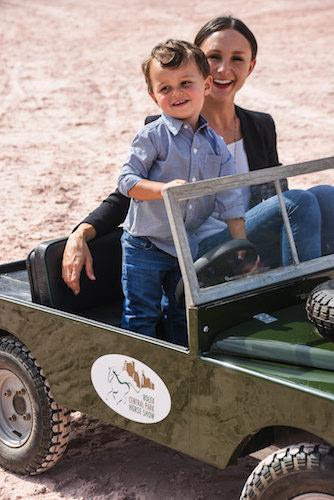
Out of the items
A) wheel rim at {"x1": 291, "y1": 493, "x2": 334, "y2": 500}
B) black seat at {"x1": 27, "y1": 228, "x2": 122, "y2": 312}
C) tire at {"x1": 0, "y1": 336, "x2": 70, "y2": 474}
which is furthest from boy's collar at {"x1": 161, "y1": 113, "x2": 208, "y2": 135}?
wheel rim at {"x1": 291, "y1": 493, "x2": 334, "y2": 500}

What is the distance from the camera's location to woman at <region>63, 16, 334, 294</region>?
3953 mm

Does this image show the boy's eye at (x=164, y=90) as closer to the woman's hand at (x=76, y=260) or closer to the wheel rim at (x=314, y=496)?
the woman's hand at (x=76, y=260)

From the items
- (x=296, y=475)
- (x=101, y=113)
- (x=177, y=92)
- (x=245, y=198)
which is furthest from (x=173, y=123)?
(x=101, y=113)

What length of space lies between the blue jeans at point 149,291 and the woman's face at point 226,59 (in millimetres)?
1036

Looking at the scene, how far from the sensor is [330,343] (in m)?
3.63

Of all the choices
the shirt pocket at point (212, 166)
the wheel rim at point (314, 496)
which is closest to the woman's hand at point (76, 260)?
the shirt pocket at point (212, 166)

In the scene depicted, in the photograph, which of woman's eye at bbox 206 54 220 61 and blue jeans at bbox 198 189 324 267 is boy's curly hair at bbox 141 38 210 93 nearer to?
blue jeans at bbox 198 189 324 267

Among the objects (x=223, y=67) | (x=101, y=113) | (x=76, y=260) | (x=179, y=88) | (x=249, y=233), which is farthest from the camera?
(x=101, y=113)

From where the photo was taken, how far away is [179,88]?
163 inches

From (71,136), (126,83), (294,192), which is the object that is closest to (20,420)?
(294,192)

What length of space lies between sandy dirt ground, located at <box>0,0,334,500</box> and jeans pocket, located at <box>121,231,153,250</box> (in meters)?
0.82

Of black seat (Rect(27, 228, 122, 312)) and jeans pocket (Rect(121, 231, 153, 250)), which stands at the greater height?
jeans pocket (Rect(121, 231, 153, 250))

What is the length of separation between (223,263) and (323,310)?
41cm

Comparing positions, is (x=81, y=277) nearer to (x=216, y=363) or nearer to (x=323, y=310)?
(x=216, y=363)
